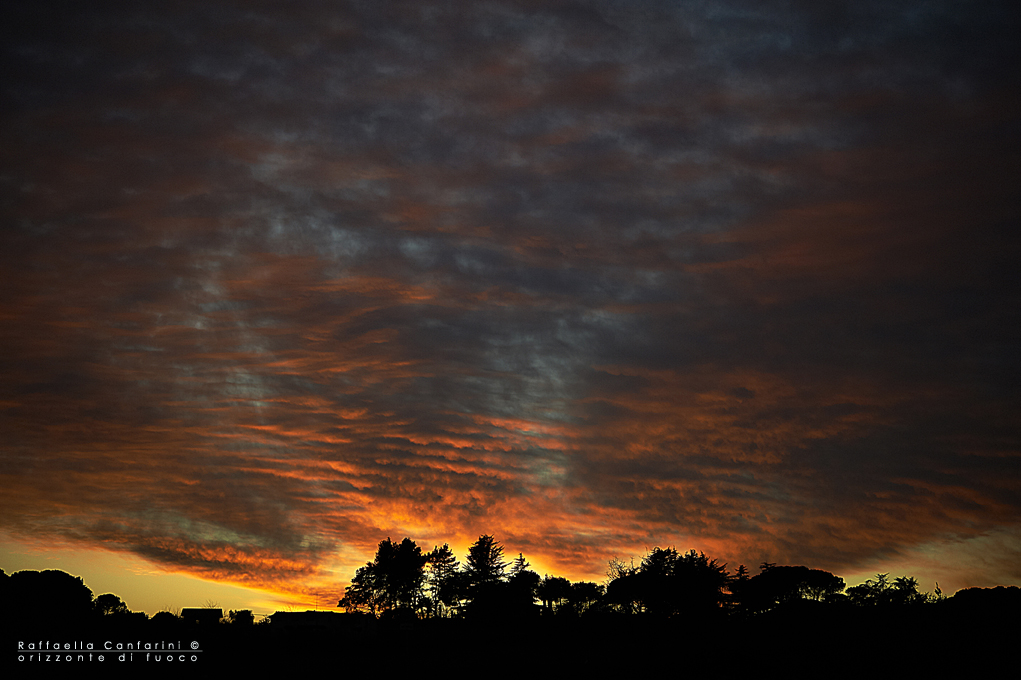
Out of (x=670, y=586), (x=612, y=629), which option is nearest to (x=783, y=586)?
(x=670, y=586)

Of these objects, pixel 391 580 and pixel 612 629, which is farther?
pixel 391 580

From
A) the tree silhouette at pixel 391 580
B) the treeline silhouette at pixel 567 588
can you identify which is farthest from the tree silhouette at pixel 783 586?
the tree silhouette at pixel 391 580

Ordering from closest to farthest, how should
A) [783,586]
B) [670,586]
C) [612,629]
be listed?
1. [612,629]
2. [670,586]
3. [783,586]

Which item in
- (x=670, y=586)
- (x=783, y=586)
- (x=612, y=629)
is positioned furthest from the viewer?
(x=783, y=586)

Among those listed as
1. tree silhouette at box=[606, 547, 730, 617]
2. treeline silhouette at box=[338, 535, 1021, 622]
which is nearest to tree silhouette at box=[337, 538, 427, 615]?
treeline silhouette at box=[338, 535, 1021, 622]

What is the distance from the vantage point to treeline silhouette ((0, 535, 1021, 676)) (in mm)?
39594

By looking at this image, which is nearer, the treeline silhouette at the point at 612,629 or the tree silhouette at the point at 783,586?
the treeline silhouette at the point at 612,629

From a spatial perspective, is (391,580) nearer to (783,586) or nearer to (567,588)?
(567,588)

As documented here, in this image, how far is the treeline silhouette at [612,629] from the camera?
39594 millimetres

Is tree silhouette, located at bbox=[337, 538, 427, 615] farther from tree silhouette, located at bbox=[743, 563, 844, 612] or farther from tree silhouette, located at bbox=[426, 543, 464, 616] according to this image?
tree silhouette, located at bbox=[743, 563, 844, 612]

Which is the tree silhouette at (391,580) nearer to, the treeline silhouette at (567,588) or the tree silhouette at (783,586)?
the treeline silhouette at (567,588)

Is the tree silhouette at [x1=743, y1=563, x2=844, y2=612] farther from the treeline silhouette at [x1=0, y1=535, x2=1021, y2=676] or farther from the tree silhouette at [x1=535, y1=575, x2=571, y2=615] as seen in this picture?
the tree silhouette at [x1=535, y1=575, x2=571, y2=615]

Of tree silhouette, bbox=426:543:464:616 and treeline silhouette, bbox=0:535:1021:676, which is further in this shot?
tree silhouette, bbox=426:543:464:616

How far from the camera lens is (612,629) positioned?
2425 inches
